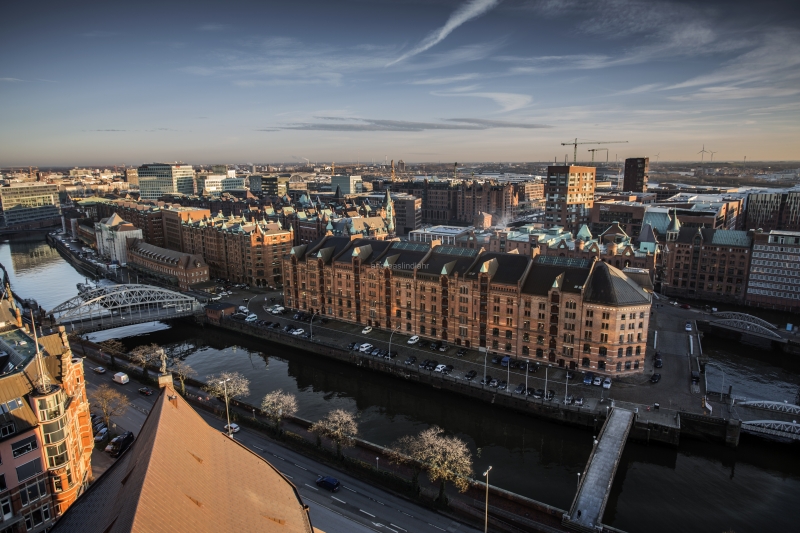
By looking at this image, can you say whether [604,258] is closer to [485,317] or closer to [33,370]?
[485,317]

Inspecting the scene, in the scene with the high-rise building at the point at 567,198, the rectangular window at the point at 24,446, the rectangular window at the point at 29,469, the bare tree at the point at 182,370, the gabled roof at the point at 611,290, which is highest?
the high-rise building at the point at 567,198

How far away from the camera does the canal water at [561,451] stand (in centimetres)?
6003

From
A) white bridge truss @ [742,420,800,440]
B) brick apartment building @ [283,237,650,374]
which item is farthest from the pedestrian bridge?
brick apartment building @ [283,237,650,374]

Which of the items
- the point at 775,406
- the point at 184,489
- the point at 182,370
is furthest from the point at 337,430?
the point at 775,406

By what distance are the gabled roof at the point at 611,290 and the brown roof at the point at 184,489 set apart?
2620 inches

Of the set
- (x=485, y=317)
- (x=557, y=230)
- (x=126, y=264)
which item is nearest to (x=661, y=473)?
(x=485, y=317)

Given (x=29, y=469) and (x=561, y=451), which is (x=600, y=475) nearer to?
(x=561, y=451)

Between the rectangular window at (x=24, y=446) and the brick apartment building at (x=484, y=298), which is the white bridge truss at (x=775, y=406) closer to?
the brick apartment building at (x=484, y=298)

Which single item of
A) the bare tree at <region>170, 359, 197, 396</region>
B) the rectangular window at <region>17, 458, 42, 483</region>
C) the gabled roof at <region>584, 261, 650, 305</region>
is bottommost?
the bare tree at <region>170, 359, 197, 396</region>

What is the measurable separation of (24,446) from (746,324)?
129 m

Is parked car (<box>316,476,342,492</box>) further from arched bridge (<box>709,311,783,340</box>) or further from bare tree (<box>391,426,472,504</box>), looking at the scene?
arched bridge (<box>709,311,783,340</box>)

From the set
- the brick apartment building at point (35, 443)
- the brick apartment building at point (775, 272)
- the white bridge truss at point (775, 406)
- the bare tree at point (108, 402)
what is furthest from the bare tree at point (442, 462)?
the brick apartment building at point (775, 272)

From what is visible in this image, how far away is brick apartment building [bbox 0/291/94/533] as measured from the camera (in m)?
41.9

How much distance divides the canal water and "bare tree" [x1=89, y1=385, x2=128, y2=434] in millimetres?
18993
